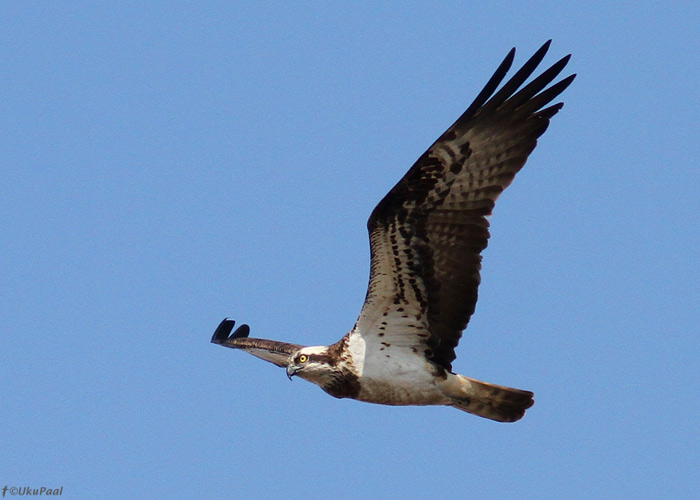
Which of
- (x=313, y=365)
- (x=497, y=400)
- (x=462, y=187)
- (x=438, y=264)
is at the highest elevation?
(x=462, y=187)

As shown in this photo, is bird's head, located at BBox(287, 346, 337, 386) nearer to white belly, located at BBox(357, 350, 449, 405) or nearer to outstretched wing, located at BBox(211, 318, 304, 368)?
white belly, located at BBox(357, 350, 449, 405)

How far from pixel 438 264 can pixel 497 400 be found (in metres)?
1.60

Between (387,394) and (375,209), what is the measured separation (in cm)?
193

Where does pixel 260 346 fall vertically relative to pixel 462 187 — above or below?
below

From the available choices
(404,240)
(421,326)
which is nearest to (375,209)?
(404,240)

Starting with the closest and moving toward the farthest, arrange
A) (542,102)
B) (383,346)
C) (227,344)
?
(542,102) < (383,346) < (227,344)

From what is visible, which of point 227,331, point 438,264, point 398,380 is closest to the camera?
point 438,264

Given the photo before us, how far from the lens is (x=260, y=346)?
1275 centimetres

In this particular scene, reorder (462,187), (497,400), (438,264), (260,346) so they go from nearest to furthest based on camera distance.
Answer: (462,187)
(438,264)
(497,400)
(260,346)

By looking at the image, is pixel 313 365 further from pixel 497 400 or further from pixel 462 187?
pixel 462 187

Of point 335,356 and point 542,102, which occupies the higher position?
point 542,102

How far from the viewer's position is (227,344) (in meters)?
13.5

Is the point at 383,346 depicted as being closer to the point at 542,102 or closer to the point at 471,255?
the point at 471,255

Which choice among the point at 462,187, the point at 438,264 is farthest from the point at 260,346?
the point at 462,187
